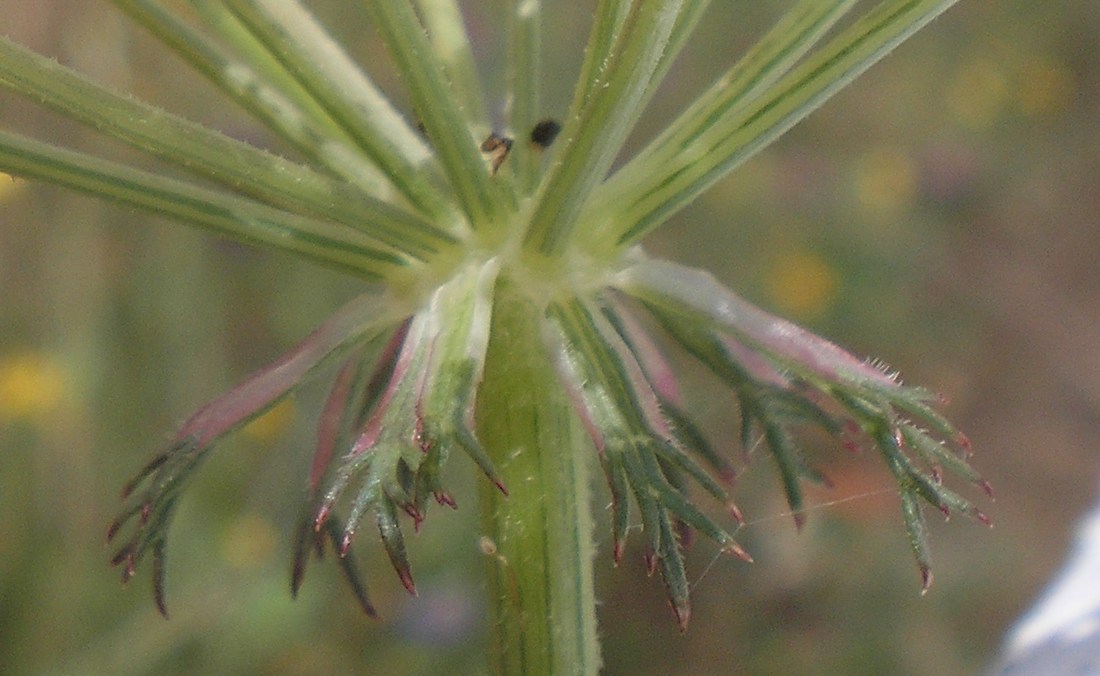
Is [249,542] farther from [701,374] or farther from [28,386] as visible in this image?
[701,374]

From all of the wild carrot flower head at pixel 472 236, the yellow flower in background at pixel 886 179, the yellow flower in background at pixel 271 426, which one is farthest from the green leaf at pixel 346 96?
the yellow flower in background at pixel 886 179

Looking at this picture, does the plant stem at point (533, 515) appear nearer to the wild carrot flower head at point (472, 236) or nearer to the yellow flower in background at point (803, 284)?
the wild carrot flower head at point (472, 236)

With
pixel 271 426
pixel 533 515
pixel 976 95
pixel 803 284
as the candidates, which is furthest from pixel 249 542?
pixel 976 95

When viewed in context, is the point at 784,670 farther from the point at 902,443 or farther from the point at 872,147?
the point at 902,443

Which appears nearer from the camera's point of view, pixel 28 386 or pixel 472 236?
pixel 472 236

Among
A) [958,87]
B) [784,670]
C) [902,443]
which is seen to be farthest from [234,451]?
[958,87]

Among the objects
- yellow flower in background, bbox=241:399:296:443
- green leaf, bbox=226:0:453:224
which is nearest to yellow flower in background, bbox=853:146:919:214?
yellow flower in background, bbox=241:399:296:443
